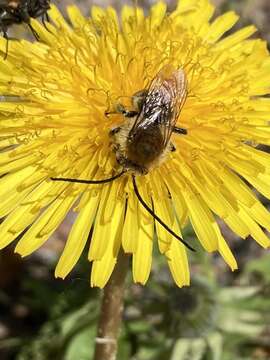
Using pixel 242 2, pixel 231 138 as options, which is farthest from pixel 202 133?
pixel 242 2

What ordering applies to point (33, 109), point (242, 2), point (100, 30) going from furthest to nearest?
point (242, 2)
point (100, 30)
point (33, 109)

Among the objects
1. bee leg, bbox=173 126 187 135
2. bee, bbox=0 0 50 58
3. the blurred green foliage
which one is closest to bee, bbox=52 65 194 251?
bee leg, bbox=173 126 187 135

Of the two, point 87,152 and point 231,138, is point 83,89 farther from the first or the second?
point 231,138

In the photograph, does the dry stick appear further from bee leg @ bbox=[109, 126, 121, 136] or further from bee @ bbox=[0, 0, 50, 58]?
bee @ bbox=[0, 0, 50, 58]

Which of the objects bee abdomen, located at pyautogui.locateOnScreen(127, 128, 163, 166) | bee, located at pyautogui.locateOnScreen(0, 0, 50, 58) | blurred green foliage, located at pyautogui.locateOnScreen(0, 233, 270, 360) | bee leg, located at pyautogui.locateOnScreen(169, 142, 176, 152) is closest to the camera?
bee abdomen, located at pyautogui.locateOnScreen(127, 128, 163, 166)

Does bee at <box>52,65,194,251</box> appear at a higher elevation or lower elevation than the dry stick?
higher

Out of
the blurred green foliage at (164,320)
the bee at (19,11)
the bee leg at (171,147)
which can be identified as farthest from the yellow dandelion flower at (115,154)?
the blurred green foliage at (164,320)

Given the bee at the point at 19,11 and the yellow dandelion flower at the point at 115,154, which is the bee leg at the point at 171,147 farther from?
the bee at the point at 19,11
